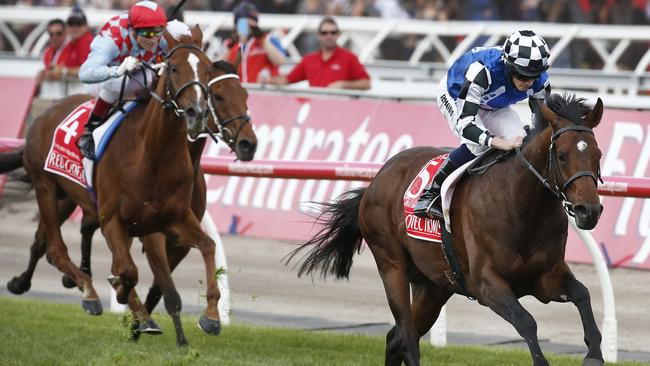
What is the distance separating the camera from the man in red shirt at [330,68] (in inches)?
466

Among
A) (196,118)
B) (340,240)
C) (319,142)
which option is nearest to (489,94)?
(340,240)

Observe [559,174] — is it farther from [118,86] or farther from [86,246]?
[86,246]

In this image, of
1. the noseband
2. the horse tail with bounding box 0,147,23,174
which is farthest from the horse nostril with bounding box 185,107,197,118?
the horse tail with bounding box 0,147,23,174

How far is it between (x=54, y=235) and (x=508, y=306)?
3657 millimetres

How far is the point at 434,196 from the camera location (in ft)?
20.6

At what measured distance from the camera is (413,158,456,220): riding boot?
6262 millimetres

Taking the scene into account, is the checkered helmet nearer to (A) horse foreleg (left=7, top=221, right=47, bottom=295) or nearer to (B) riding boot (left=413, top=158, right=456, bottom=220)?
(B) riding boot (left=413, top=158, right=456, bottom=220)

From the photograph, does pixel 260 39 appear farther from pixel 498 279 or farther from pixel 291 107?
pixel 498 279

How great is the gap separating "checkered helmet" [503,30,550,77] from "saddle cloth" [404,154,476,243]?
54 centimetres

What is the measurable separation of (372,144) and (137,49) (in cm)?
351

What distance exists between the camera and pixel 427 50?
46.8ft

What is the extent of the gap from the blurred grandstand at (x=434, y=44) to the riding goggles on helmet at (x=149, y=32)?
148 inches

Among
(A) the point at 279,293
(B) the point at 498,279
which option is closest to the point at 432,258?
(B) the point at 498,279

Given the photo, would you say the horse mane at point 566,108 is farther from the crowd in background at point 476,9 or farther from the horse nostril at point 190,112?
the crowd in background at point 476,9
